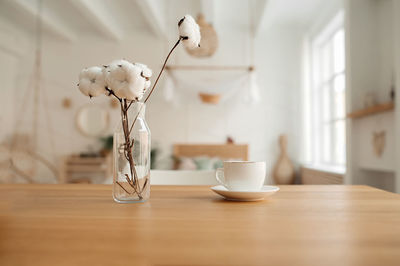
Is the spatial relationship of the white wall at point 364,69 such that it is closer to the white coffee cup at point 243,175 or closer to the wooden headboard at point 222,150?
the wooden headboard at point 222,150

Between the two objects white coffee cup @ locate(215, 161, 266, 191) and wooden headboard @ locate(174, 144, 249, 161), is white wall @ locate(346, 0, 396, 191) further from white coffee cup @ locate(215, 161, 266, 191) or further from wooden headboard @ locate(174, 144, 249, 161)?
white coffee cup @ locate(215, 161, 266, 191)

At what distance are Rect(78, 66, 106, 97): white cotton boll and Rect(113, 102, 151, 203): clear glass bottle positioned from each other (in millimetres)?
83

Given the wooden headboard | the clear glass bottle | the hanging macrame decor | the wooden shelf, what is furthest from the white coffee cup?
the wooden headboard

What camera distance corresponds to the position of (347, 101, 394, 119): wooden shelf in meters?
2.42

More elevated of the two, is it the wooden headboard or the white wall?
the white wall

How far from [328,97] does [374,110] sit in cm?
196

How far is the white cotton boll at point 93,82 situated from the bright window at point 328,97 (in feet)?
12.0

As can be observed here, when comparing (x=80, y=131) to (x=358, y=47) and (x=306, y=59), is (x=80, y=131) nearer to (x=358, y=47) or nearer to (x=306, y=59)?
(x=306, y=59)

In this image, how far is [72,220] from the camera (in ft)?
1.86

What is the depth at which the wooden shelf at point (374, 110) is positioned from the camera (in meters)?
2.42

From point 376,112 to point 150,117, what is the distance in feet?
10.8

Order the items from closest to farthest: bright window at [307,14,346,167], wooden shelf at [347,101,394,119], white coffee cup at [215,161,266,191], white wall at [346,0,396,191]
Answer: white coffee cup at [215,161,266,191], wooden shelf at [347,101,394,119], white wall at [346,0,396,191], bright window at [307,14,346,167]

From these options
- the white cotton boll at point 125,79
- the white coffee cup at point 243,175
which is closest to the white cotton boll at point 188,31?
the white cotton boll at point 125,79

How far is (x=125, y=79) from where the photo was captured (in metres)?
0.69
